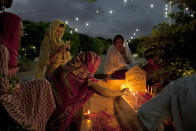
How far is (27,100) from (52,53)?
2.03m

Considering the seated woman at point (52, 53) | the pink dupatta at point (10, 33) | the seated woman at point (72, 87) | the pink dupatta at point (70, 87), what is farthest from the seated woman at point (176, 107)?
the seated woman at point (52, 53)

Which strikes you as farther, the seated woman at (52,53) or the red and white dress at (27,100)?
the seated woman at (52,53)

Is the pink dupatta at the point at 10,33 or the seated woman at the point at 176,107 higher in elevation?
the pink dupatta at the point at 10,33

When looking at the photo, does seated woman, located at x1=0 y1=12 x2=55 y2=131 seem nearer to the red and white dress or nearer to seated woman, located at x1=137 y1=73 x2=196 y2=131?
the red and white dress

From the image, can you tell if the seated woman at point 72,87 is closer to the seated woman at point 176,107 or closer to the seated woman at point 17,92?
the seated woman at point 17,92

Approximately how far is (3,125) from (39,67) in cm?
217

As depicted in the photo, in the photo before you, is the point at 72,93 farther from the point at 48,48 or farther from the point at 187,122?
the point at 187,122

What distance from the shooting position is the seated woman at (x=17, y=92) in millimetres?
1663

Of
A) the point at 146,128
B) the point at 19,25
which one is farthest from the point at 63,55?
the point at 146,128

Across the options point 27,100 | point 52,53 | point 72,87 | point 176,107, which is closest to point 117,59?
point 52,53

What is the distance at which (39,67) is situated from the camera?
12.1 feet

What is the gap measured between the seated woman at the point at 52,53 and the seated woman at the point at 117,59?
1.70 metres

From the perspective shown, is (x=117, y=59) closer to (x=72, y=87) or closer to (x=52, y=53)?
(x=52, y=53)

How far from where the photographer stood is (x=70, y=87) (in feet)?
8.98
